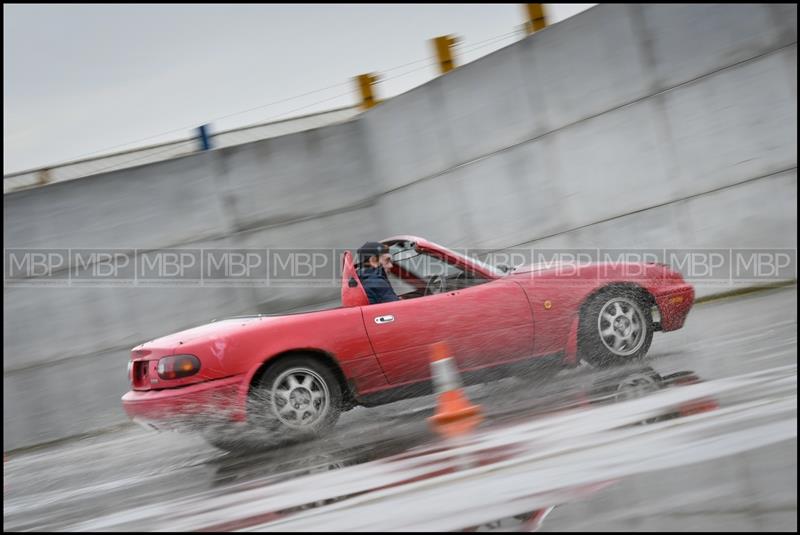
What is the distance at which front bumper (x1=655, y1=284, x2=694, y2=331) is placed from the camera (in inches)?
271

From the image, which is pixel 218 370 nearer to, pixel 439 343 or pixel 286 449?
pixel 286 449

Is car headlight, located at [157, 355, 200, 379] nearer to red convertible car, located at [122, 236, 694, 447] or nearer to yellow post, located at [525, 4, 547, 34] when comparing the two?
red convertible car, located at [122, 236, 694, 447]

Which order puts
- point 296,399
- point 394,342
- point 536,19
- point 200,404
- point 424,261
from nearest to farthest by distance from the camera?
point 200,404, point 296,399, point 394,342, point 424,261, point 536,19

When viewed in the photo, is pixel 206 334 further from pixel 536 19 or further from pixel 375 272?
pixel 536 19

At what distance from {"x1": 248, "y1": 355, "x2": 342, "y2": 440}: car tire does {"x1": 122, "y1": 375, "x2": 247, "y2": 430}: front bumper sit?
0.10m

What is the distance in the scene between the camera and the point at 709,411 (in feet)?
14.2

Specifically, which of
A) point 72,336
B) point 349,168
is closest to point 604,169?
point 349,168

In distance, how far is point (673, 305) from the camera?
692cm

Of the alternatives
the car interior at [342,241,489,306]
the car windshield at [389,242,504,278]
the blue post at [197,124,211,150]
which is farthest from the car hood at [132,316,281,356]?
the blue post at [197,124,211,150]

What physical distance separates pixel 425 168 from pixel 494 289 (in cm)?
640

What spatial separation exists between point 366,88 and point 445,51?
5.07 ft

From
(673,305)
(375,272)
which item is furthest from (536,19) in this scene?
(375,272)

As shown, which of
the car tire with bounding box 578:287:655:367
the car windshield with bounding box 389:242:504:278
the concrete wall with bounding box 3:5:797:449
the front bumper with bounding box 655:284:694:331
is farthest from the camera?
the concrete wall with bounding box 3:5:797:449

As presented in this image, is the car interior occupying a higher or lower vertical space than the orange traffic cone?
higher
